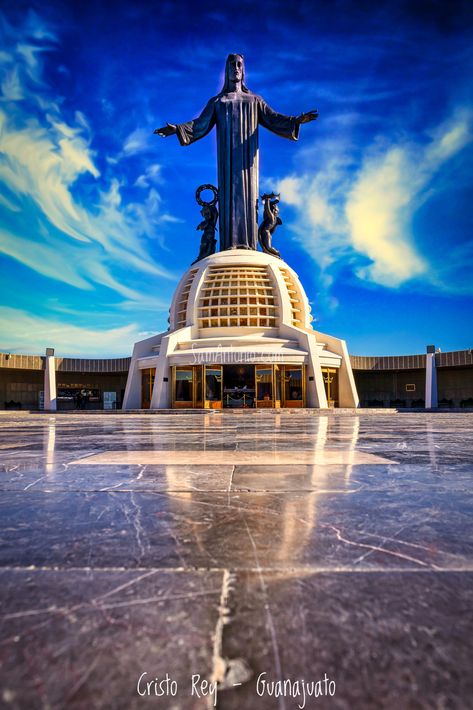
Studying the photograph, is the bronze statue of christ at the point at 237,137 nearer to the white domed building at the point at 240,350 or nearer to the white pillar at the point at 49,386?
the white domed building at the point at 240,350

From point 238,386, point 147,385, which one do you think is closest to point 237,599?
point 238,386

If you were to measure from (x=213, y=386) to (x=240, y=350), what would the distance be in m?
3.12

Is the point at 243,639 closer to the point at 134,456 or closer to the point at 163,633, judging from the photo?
the point at 163,633

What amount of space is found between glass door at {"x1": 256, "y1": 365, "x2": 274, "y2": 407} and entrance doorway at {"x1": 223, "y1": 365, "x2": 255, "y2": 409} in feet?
1.24

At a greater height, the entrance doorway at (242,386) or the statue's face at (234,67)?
the statue's face at (234,67)

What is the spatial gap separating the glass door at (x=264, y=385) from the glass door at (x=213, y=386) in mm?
2619

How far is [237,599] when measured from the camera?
1.24 metres

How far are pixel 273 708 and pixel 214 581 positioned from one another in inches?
22.2

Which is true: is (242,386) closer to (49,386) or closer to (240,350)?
(240,350)

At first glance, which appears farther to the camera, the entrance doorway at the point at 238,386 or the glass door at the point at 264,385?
the entrance doorway at the point at 238,386

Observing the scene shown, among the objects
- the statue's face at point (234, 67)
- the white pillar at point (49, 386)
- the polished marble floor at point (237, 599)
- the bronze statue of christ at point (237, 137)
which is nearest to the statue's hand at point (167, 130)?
the bronze statue of christ at point (237, 137)

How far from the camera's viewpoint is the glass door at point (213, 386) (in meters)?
28.9

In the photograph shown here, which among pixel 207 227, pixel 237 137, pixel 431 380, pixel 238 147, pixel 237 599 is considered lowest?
pixel 237 599

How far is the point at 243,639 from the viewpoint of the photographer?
1.03 m
